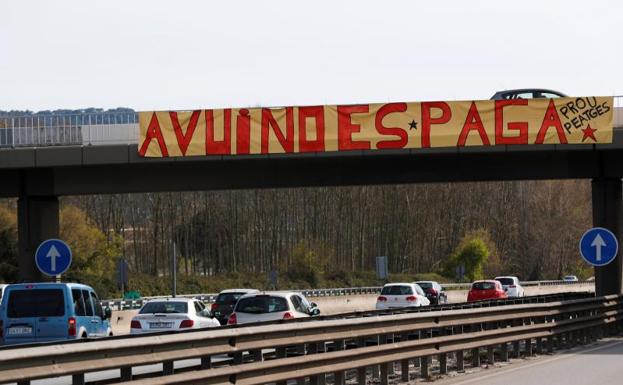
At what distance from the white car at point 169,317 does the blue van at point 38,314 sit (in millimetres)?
3938

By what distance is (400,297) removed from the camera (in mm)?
49406

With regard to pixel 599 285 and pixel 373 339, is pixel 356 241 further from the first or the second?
pixel 373 339

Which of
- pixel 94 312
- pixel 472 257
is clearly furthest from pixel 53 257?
pixel 472 257

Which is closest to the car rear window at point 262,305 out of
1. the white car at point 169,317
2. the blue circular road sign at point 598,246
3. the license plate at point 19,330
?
the white car at point 169,317

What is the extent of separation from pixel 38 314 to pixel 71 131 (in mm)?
14462

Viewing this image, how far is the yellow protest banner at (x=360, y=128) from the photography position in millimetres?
37750

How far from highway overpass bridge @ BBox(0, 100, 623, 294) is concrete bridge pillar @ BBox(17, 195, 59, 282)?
0.03 metres

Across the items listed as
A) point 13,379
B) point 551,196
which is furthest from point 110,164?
point 551,196

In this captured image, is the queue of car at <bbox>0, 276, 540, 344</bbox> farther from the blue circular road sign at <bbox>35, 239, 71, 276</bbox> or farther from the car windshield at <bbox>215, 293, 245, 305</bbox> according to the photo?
the blue circular road sign at <bbox>35, 239, 71, 276</bbox>

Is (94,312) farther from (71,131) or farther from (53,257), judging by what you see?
(71,131)

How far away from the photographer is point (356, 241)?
358 ft

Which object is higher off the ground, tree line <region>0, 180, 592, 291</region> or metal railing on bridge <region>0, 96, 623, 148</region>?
metal railing on bridge <region>0, 96, 623, 148</region>

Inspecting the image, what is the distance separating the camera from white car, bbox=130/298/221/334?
29.1m

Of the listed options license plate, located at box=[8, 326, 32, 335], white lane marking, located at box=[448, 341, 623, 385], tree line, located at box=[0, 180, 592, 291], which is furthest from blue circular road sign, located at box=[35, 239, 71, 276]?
tree line, located at box=[0, 180, 592, 291]
